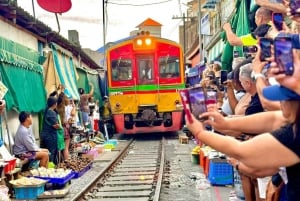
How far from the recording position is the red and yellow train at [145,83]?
16.2 m

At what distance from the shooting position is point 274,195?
369 centimetres

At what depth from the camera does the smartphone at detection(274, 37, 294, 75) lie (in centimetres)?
220

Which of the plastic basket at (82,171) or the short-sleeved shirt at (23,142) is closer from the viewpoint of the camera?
the short-sleeved shirt at (23,142)

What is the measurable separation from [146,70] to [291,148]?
567 inches

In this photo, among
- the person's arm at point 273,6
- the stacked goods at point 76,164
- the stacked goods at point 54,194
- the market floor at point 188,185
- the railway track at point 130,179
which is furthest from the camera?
the stacked goods at point 76,164

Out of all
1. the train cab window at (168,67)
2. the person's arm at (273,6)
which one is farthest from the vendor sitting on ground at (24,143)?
the train cab window at (168,67)

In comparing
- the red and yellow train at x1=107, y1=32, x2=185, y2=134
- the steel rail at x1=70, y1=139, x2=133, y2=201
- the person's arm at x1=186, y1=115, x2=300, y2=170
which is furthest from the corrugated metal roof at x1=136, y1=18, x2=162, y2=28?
the person's arm at x1=186, y1=115, x2=300, y2=170

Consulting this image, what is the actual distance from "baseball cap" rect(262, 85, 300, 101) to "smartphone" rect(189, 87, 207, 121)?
515 millimetres

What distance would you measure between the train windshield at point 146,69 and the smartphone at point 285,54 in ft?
46.4

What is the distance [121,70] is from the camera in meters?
16.6

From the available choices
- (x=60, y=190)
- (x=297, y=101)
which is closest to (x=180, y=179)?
(x=60, y=190)

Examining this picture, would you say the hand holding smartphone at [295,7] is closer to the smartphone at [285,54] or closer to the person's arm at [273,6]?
the smartphone at [285,54]

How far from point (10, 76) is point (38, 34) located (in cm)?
348

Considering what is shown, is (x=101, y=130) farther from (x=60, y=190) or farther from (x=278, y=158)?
(x=278, y=158)
